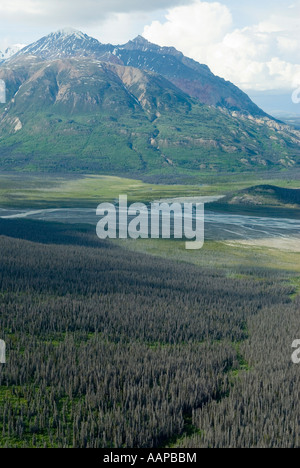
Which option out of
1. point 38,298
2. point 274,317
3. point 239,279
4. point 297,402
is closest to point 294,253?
point 239,279

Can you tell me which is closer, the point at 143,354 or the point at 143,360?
the point at 143,360

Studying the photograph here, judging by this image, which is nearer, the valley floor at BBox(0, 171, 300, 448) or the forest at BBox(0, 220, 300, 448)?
the forest at BBox(0, 220, 300, 448)

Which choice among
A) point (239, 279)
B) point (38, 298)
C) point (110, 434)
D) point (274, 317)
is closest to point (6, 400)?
point (110, 434)

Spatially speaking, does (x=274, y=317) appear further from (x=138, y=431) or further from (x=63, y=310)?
(x=138, y=431)

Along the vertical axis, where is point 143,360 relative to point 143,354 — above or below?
below

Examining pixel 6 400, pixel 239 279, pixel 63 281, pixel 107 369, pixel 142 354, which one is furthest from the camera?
pixel 239 279

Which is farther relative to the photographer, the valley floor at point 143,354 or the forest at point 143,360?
the valley floor at point 143,354

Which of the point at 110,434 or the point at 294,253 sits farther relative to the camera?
the point at 294,253
